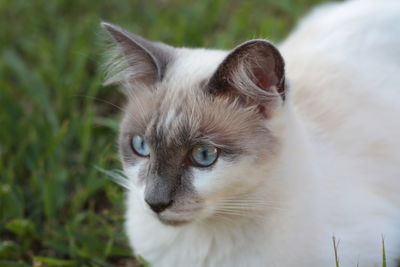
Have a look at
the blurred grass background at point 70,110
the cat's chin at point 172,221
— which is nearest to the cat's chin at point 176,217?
the cat's chin at point 172,221

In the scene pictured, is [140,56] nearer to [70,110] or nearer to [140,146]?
[140,146]

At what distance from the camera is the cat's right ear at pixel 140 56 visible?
249 cm

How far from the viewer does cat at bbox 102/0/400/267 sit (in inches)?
90.4

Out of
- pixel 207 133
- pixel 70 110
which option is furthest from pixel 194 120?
pixel 70 110

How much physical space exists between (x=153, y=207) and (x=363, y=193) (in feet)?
→ 3.25

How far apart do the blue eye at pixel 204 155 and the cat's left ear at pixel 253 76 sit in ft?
0.78

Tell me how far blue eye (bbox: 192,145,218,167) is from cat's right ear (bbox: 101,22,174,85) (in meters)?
0.39

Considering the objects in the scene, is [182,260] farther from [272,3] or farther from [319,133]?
[272,3]

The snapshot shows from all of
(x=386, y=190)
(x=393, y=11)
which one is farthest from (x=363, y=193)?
(x=393, y=11)

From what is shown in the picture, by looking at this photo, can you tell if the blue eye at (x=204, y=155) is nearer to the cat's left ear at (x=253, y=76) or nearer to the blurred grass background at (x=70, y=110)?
the cat's left ear at (x=253, y=76)

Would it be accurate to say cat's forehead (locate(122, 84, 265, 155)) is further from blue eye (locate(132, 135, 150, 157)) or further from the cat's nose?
the cat's nose

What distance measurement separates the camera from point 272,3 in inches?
197

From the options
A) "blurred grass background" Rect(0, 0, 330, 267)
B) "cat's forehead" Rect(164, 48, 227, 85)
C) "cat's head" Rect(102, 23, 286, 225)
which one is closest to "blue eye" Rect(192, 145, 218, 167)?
"cat's head" Rect(102, 23, 286, 225)

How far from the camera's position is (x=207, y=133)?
7.63 ft
